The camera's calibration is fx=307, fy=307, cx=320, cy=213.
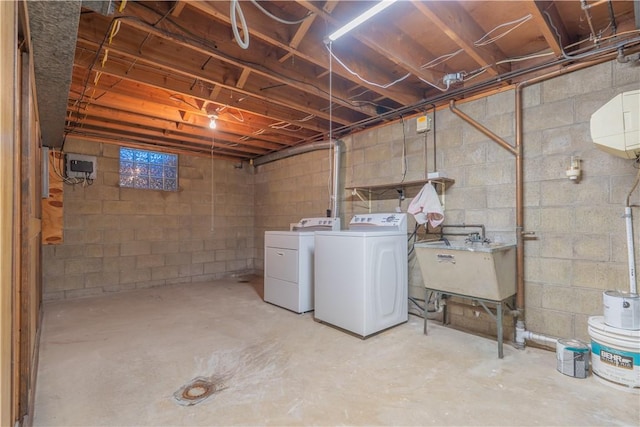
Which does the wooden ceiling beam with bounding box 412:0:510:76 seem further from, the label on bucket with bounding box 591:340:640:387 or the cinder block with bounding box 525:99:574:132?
the label on bucket with bounding box 591:340:640:387

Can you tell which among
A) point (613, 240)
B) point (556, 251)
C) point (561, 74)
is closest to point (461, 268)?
point (556, 251)

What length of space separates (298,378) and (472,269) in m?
1.55

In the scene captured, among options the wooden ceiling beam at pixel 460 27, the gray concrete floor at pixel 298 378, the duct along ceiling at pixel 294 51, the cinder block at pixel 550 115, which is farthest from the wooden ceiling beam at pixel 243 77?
the cinder block at pixel 550 115

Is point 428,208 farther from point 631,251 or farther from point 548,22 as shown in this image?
point 548,22

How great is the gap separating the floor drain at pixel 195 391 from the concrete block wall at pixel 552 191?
2.36 meters

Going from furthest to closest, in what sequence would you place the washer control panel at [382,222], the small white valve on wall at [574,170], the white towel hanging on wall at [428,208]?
the washer control panel at [382,222], the white towel hanging on wall at [428,208], the small white valve on wall at [574,170]

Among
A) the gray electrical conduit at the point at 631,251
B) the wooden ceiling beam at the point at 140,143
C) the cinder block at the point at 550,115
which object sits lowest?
the gray electrical conduit at the point at 631,251

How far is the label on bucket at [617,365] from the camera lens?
6.18ft

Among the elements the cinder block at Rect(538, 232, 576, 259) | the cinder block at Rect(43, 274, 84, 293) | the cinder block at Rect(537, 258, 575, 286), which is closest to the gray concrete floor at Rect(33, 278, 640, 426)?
the cinder block at Rect(537, 258, 575, 286)

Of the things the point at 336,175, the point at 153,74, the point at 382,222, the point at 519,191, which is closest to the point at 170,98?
the point at 153,74

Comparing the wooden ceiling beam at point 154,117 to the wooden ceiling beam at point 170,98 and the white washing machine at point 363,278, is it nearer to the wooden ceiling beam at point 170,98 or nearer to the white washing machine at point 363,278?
the wooden ceiling beam at point 170,98

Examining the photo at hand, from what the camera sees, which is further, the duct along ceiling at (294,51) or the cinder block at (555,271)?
the cinder block at (555,271)

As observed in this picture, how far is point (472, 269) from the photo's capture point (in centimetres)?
244

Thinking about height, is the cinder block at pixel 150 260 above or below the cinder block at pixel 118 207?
below
